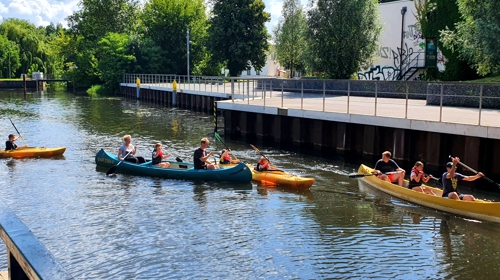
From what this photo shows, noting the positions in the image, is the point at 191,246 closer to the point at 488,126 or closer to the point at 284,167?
the point at 284,167

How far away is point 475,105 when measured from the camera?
23531 millimetres

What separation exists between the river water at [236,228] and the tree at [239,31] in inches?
1477

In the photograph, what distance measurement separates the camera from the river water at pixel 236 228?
10258 mm

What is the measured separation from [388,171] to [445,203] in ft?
8.67

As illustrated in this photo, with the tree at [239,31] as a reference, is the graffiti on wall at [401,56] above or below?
below

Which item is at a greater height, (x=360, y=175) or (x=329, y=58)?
(x=329, y=58)

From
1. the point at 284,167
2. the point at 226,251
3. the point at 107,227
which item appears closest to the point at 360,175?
the point at 284,167

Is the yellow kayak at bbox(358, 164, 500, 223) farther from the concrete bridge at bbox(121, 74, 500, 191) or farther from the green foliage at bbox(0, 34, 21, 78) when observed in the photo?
the green foliage at bbox(0, 34, 21, 78)

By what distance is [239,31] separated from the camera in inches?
2224

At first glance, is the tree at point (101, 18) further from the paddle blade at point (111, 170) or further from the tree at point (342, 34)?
the paddle blade at point (111, 170)

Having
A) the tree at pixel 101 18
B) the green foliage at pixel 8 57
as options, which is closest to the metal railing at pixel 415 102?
the tree at pixel 101 18

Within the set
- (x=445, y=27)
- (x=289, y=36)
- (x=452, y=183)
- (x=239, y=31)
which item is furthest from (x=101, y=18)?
(x=452, y=183)

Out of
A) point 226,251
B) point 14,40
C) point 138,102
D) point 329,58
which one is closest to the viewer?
point 226,251

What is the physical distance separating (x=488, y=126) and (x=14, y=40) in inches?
3562
